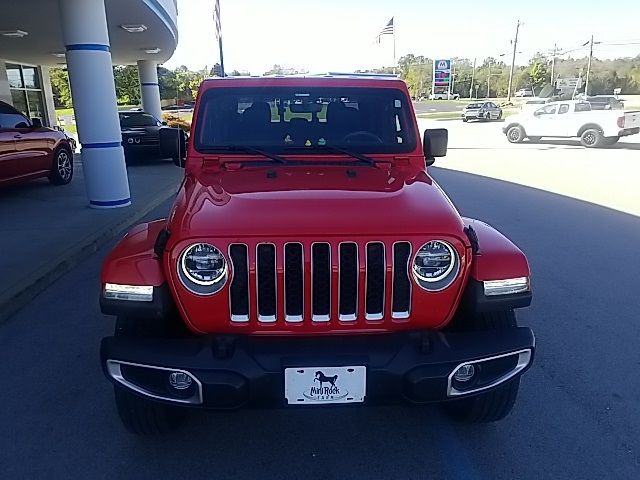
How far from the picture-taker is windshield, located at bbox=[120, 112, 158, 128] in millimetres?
14375

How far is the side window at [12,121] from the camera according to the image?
27.9 feet

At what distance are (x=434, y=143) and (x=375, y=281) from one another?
180 centimetres

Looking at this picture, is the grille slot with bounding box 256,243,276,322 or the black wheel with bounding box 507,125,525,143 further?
the black wheel with bounding box 507,125,525,143

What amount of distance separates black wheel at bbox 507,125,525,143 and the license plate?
20.1 m

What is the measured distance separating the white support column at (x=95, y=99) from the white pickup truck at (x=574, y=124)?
1591 cm

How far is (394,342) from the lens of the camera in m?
2.24

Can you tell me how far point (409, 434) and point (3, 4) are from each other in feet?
35.2

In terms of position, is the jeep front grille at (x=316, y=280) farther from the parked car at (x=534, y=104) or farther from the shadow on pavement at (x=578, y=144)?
the parked car at (x=534, y=104)

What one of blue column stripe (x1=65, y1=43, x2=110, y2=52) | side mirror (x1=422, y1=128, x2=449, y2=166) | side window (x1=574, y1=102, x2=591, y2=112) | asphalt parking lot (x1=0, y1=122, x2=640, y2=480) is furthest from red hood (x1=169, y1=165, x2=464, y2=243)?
side window (x1=574, y1=102, x2=591, y2=112)

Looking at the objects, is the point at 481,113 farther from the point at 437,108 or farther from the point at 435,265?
the point at 435,265

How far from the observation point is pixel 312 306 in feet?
7.40

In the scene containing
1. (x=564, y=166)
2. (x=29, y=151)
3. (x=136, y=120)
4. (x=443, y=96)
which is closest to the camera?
(x=29, y=151)

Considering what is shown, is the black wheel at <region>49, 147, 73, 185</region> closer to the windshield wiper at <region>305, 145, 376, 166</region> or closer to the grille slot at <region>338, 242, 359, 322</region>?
the windshield wiper at <region>305, 145, 376, 166</region>

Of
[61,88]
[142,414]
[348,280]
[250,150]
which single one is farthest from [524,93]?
[142,414]
